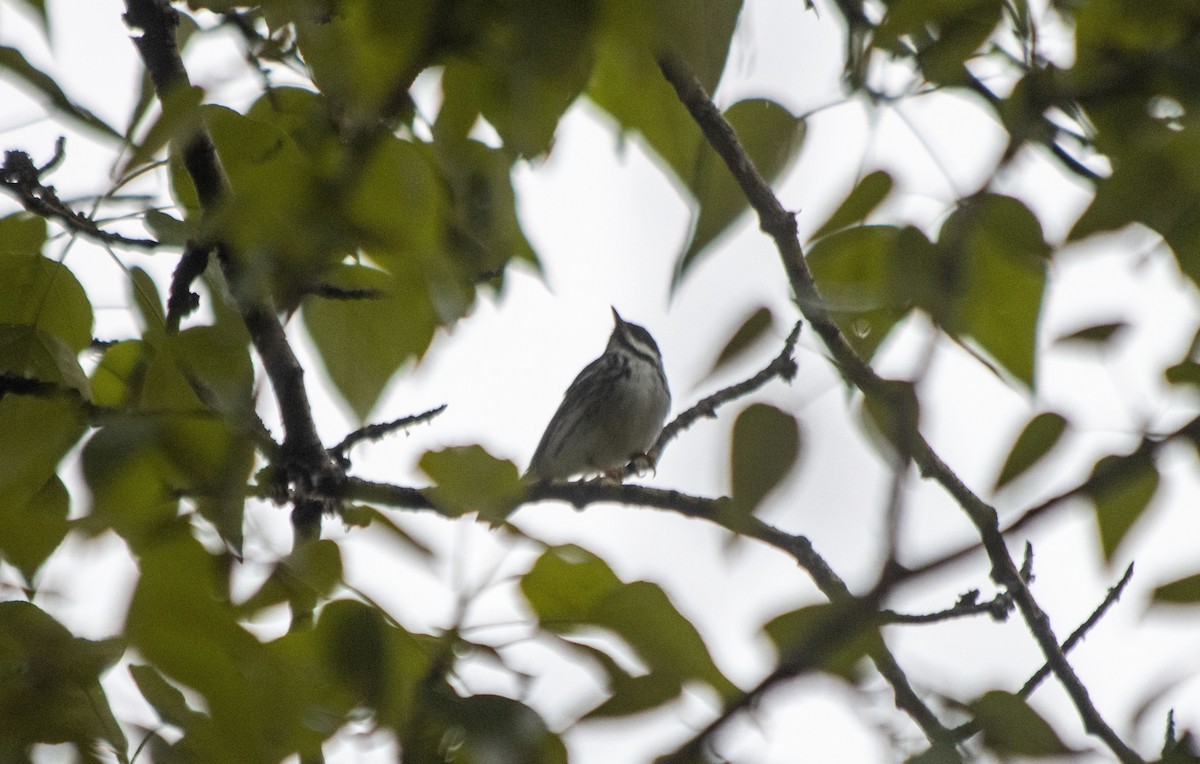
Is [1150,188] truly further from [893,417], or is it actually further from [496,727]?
[496,727]

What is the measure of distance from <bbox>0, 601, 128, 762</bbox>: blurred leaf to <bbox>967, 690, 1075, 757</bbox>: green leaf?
0.68 m

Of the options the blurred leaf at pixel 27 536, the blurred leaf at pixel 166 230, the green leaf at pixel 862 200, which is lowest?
the blurred leaf at pixel 27 536

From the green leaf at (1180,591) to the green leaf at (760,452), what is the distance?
30 centimetres

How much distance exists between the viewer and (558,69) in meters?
0.85

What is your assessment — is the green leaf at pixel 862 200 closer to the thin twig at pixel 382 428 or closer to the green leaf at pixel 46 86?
the green leaf at pixel 46 86

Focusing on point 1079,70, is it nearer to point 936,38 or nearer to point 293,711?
point 936,38

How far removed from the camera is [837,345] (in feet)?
3.52

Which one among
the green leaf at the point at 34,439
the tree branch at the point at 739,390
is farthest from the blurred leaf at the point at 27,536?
the tree branch at the point at 739,390

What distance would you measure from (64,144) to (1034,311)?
182 centimetres

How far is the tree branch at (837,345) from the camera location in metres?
0.99

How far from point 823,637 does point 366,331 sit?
0.93 metres

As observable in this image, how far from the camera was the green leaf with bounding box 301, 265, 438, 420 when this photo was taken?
1.35m

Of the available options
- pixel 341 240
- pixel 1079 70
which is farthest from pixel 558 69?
pixel 1079 70

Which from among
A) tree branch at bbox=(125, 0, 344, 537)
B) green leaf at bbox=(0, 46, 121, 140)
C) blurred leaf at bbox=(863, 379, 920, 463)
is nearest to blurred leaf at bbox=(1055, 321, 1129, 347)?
blurred leaf at bbox=(863, 379, 920, 463)
